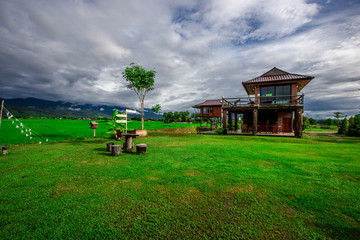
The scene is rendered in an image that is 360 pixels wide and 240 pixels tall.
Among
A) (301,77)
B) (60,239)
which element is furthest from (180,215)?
(301,77)

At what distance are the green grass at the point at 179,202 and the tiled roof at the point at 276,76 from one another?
53.0 feet

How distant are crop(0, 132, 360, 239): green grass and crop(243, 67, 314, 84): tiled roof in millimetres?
16147

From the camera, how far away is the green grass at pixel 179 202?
7.93 feet

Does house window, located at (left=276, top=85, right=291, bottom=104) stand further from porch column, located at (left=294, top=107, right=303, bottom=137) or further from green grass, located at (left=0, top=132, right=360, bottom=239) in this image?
green grass, located at (left=0, top=132, right=360, bottom=239)

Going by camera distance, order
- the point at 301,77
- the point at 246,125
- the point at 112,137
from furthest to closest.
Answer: the point at 246,125, the point at 301,77, the point at 112,137

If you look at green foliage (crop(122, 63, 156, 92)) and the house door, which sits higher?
green foliage (crop(122, 63, 156, 92))

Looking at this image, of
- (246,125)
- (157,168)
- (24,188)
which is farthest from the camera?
(246,125)

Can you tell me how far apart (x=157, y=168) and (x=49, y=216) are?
125 inches

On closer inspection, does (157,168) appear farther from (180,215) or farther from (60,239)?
(60,239)

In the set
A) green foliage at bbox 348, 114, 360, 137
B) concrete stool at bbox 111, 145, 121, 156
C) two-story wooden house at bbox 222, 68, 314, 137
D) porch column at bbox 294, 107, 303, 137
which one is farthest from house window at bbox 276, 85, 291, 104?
concrete stool at bbox 111, 145, 121, 156

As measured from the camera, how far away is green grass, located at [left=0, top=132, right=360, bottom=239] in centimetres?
242

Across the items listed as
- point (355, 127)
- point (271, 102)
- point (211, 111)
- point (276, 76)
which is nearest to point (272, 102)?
point (271, 102)

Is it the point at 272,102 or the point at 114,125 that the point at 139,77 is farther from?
the point at 272,102

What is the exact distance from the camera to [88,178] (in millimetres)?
4516
